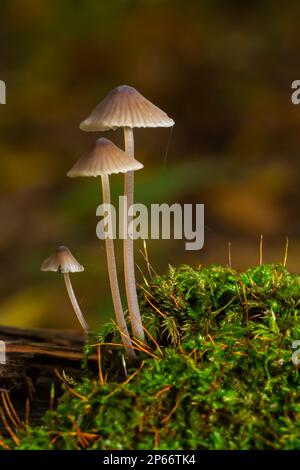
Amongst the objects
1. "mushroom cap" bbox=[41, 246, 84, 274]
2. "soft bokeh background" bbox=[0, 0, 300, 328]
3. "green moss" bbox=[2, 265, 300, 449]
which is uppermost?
"soft bokeh background" bbox=[0, 0, 300, 328]

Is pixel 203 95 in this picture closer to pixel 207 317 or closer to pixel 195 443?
pixel 207 317

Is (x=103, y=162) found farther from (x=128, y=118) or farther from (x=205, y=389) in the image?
(x=205, y=389)

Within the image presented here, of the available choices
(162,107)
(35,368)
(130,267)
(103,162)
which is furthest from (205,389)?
(162,107)

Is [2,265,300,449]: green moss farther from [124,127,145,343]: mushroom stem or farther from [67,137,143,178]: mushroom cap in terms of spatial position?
[67,137,143,178]: mushroom cap

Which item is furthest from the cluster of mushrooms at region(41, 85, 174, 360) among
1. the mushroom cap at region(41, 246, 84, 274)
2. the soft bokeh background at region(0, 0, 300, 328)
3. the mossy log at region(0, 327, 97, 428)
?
the soft bokeh background at region(0, 0, 300, 328)

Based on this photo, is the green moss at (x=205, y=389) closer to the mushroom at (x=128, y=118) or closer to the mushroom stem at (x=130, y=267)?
the mushroom stem at (x=130, y=267)

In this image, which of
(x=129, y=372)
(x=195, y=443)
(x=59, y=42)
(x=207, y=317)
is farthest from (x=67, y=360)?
(x=59, y=42)
